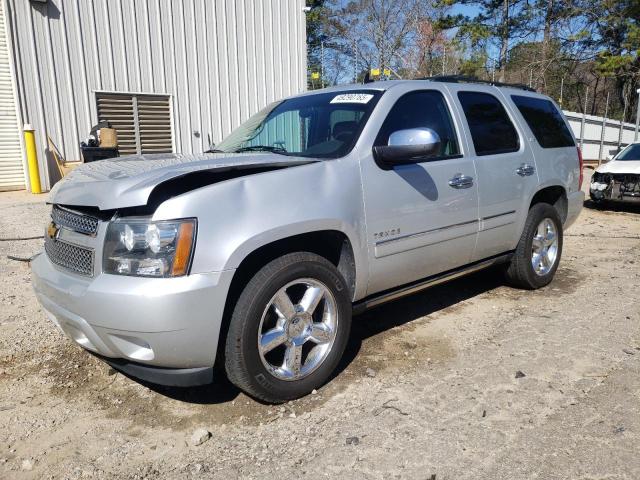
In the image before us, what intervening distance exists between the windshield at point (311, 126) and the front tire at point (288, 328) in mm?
805

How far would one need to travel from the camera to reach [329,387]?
3.15 meters

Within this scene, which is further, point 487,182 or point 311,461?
point 487,182

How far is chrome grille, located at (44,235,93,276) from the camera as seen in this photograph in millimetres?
2678

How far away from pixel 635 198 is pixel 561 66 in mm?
19881

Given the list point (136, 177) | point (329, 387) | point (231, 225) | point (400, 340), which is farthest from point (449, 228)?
point (136, 177)

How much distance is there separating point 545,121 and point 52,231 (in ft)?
14.1

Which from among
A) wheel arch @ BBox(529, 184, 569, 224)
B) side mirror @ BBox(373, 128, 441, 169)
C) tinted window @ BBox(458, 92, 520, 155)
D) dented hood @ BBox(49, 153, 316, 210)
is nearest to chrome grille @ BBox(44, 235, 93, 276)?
dented hood @ BBox(49, 153, 316, 210)

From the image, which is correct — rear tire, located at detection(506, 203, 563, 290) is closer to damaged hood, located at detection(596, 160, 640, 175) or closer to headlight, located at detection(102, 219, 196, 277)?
headlight, located at detection(102, 219, 196, 277)

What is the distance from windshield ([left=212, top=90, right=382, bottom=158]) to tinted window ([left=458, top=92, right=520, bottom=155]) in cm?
97

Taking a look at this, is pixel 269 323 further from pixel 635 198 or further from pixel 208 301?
pixel 635 198

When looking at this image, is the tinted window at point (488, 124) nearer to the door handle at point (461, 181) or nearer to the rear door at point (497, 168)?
the rear door at point (497, 168)

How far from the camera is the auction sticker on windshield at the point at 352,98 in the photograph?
11.6 feet

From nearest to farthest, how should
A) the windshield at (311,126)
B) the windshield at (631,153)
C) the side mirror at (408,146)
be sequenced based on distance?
the side mirror at (408,146) → the windshield at (311,126) → the windshield at (631,153)

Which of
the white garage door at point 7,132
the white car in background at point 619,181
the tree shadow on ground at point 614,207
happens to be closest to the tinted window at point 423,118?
the white car in background at point 619,181
